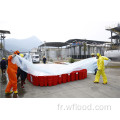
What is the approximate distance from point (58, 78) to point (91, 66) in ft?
11.5

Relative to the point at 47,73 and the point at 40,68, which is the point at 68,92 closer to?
the point at 47,73

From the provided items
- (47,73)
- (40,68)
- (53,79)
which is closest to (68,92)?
(53,79)

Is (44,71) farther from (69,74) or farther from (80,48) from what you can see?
(80,48)

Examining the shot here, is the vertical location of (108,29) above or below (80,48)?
above

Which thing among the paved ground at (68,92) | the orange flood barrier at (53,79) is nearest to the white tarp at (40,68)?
the orange flood barrier at (53,79)

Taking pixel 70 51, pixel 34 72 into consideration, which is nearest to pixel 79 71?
pixel 34 72

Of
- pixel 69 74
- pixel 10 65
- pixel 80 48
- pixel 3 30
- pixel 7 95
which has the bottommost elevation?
pixel 7 95

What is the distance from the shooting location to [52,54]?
1586 inches

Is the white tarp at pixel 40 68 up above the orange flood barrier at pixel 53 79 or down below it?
above

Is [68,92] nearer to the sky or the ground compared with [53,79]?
nearer to the ground

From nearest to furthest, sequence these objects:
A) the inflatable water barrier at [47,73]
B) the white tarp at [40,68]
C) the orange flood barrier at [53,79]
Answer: the white tarp at [40,68] → the inflatable water barrier at [47,73] → the orange flood barrier at [53,79]

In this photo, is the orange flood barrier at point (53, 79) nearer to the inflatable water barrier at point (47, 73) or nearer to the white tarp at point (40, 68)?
the inflatable water barrier at point (47, 73)

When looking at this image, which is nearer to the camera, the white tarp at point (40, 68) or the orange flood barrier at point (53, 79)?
the white tarp at point (40, 68)

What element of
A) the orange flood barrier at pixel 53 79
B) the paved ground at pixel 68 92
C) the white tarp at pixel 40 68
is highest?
the white tarp at pixel 40 68
